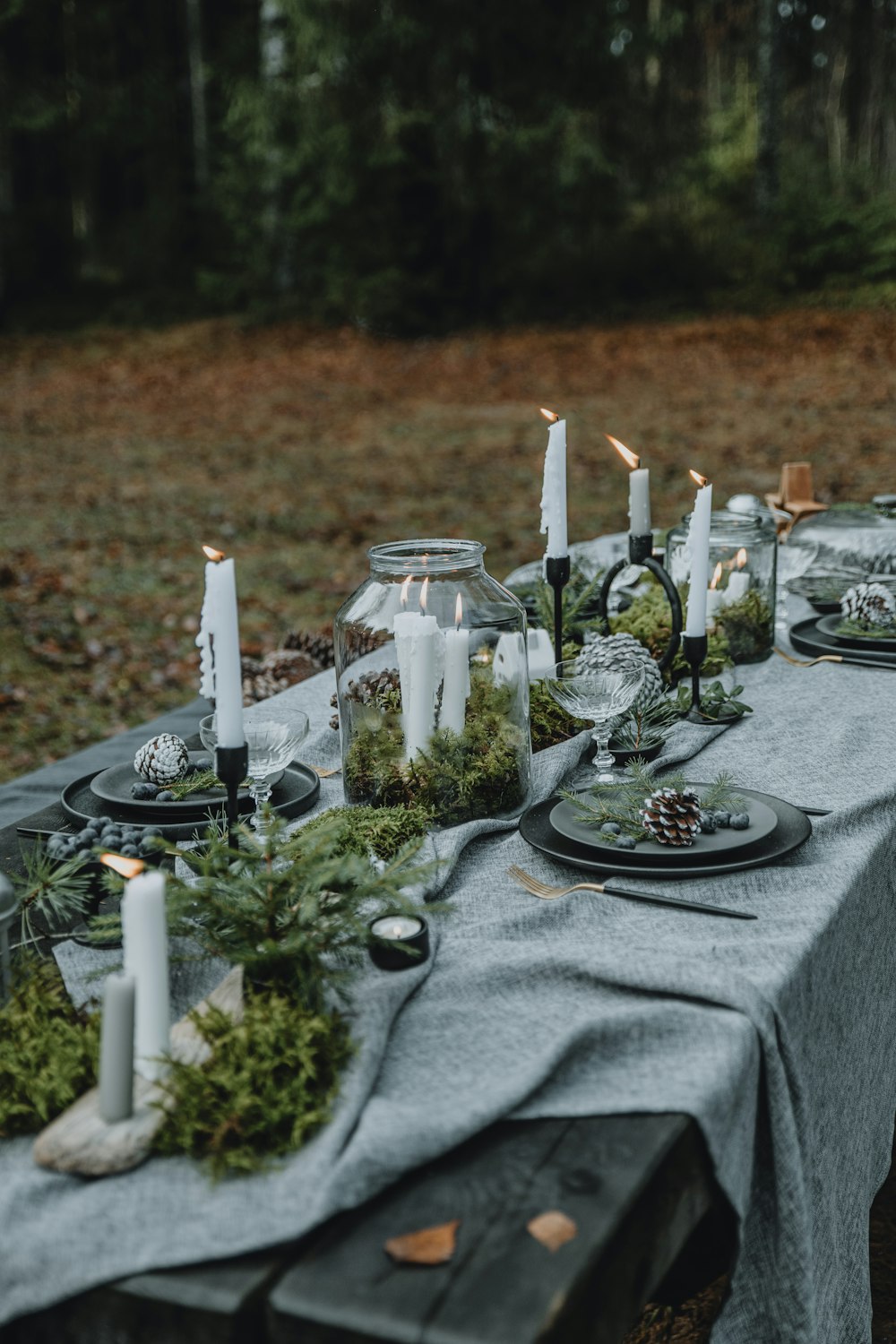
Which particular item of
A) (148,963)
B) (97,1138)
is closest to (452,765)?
(148,963)

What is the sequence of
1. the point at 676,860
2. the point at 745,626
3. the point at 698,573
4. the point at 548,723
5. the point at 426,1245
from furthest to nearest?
1. the point at 745,626
2. the point at 548,723
3. the point at 698,573
4. the point at 676,860
5. the point at 426,1245

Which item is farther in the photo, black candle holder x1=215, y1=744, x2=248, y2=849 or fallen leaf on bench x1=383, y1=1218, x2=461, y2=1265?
black candle holder x1=215, y1=744, x2=248, y2=849

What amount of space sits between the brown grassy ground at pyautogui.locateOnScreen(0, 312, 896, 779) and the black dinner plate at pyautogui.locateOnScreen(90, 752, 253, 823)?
10.7ft

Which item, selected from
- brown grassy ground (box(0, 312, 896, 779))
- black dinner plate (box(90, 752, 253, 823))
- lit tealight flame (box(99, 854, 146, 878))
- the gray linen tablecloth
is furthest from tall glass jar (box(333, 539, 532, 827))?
brown grassy ground (box(0, 312, 896, 779))

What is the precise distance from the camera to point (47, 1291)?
1.01 meters

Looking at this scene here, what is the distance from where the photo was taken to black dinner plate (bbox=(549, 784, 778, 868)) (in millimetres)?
1621

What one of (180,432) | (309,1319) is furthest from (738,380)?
(309,1319)

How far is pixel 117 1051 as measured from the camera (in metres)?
1.09

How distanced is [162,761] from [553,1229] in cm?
114

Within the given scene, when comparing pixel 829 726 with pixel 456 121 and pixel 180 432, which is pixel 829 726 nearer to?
pixel 180 432

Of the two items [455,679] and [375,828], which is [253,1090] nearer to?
[375,828]

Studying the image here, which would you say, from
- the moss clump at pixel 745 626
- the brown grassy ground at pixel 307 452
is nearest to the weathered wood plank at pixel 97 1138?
the moss clump at pixel 745 626

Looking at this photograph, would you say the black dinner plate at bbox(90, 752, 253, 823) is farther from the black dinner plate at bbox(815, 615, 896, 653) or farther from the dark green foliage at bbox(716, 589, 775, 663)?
the black dinner plate at bbox(815, 615, 896, 653)

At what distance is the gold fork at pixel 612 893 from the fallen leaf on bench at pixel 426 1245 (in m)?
0.59
